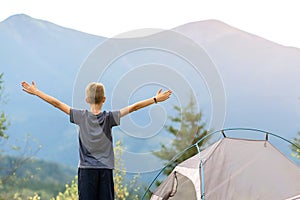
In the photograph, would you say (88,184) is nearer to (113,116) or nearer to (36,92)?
(113,116)

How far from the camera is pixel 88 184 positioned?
6.89 feet

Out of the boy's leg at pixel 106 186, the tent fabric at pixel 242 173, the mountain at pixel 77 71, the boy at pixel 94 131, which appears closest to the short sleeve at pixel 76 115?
the boy at pixel 94 131

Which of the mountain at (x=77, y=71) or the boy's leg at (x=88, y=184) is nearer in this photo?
the boy's leg at (x=88, y=184)

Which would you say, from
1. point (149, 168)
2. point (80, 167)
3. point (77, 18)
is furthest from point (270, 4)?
point (80, 167)

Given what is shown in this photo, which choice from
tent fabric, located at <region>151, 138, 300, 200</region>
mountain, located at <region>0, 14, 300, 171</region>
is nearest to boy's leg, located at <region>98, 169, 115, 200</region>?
tent fabric, located at <region>151, 138, 300, 200</region>

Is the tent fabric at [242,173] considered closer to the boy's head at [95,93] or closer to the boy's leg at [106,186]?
the boy's leg at [106,186]

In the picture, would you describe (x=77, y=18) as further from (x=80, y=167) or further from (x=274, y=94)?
(x=80, y=167)

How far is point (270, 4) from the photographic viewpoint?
518 cm

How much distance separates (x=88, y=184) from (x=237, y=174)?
1.10m

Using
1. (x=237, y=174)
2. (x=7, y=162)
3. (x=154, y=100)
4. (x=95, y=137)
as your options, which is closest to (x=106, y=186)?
(x=95, y=137)

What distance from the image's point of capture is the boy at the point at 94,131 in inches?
80.5

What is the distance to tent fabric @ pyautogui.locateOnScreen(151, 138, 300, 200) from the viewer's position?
2.80 meters

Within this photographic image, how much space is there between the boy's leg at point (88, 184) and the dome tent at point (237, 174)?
2.78 ft

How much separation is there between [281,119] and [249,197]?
295 centimetres
